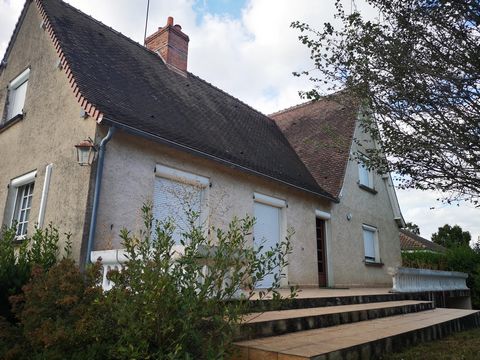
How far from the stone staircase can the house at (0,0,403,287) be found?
2.45 meters

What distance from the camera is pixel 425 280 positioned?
33.4 ft

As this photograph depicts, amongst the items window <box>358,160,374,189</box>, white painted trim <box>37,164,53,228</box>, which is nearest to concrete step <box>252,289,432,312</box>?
white painted trim <box>37,164,53,228</box>

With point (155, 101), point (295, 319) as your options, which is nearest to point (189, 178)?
point (155, 101)

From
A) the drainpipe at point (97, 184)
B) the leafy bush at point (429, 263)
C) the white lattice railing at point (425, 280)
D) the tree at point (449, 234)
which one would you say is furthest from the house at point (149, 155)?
the tree at point (449, 234)

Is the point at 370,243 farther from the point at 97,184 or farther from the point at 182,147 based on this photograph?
the point at 97,184

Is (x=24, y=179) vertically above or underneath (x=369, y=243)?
above

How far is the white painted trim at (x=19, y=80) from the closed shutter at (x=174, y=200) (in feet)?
15.7

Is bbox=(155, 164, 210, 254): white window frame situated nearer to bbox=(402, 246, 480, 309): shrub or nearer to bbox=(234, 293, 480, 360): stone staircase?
bbox=(234, 293, 480, 360): stone staircase

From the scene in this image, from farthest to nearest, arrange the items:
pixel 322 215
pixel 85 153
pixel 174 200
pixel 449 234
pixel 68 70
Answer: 1. pixel 449 234
2. pixel 322 215
3. pixel 174 200
4. pixel 68 70
5. pixel 85 153

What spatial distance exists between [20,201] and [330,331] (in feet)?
22.8

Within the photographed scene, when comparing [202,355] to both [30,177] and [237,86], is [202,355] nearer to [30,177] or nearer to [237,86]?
[30,177]

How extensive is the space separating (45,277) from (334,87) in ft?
15.8

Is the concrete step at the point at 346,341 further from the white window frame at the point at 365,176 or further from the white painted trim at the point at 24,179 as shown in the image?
the white window frame at the point at 365,176

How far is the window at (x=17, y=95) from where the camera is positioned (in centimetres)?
892
